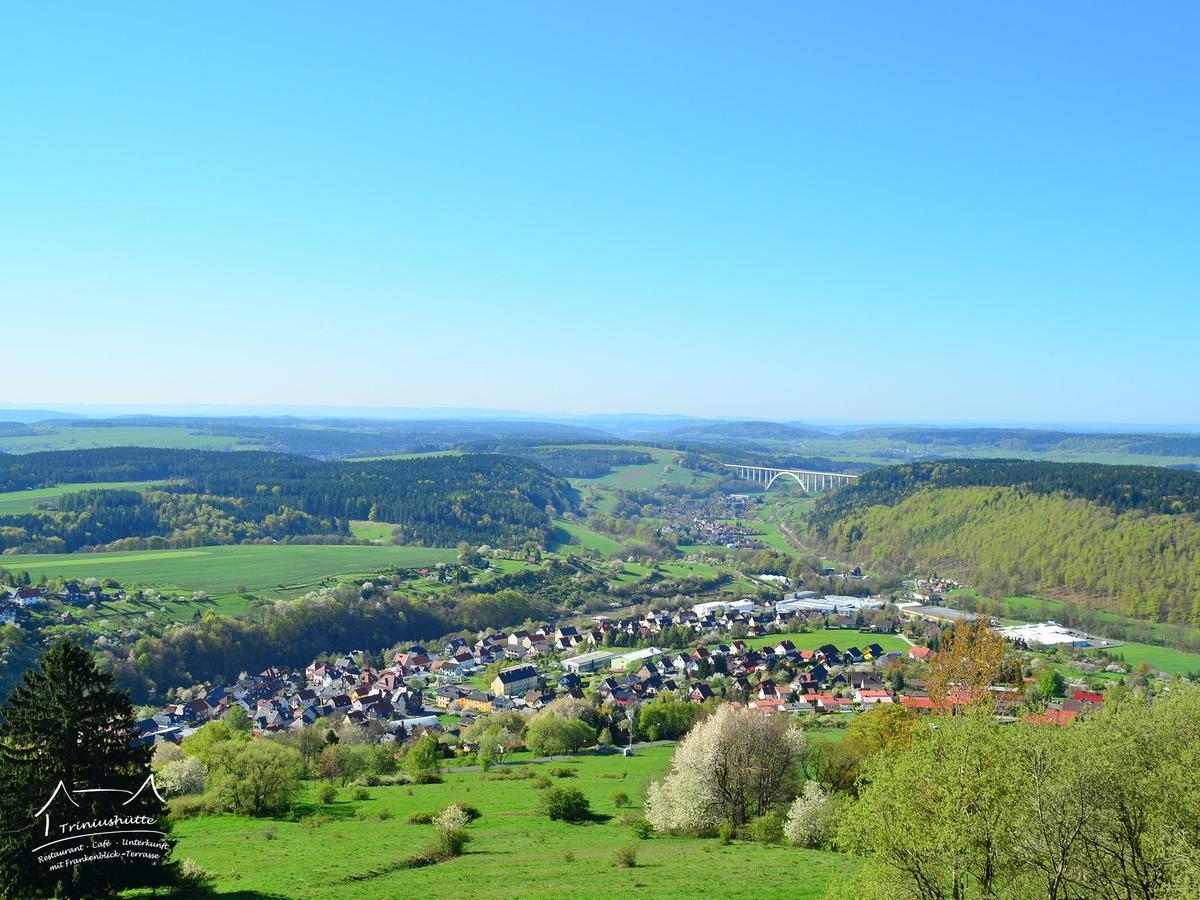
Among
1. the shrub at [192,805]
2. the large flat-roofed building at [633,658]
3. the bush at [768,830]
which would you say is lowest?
the large flat-roofed building at [633,658]

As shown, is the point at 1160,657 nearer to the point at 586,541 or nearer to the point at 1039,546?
the point at 1039,546

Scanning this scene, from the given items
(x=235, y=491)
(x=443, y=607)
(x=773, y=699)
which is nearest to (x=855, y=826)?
(x=773, y=699)

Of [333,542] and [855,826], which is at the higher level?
[855,826]

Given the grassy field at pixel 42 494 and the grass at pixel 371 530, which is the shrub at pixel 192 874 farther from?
the grassy field at pixel 42 494

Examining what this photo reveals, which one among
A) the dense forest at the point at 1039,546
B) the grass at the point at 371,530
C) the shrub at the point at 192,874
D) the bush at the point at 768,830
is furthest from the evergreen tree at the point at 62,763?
the grass at the point at 371,530

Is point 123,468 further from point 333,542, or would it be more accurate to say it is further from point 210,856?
point 210,856

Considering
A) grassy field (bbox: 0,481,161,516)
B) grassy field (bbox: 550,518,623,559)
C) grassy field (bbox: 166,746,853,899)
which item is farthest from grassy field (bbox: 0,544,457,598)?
grassy field (bbox: 166,746,853,899)

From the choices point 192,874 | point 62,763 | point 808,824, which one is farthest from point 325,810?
point 808,824
